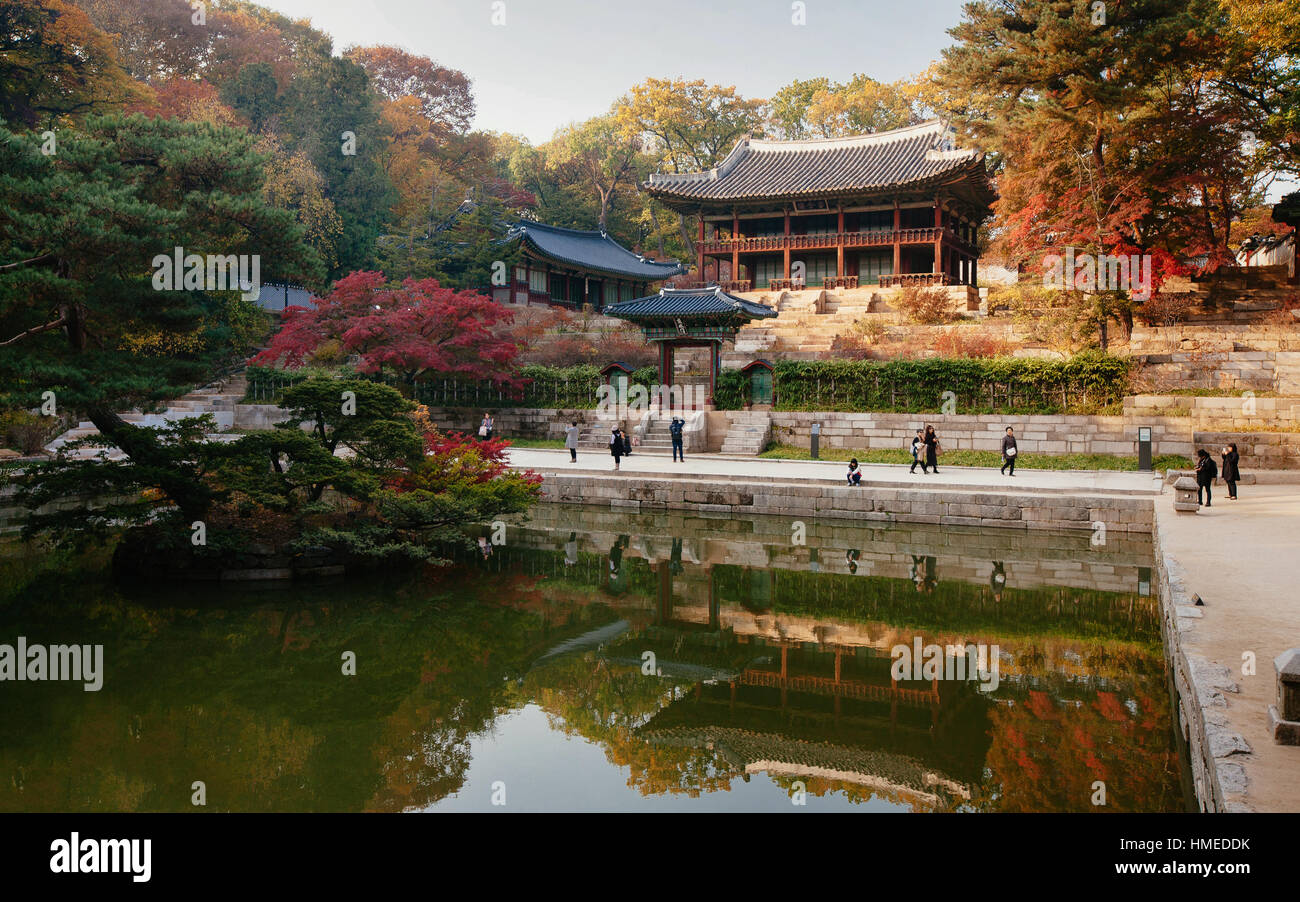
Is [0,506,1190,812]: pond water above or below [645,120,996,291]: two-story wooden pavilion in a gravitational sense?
below

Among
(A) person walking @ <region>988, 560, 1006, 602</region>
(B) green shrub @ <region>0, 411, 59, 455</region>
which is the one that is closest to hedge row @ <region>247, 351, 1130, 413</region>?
(B) green shrub @ <region>0, 411, 59, 455</region>

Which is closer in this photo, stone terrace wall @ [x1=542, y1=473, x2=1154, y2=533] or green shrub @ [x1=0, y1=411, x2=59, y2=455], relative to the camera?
stone terrace wall @ [x1=542, y1=473, x2=1154, y2=533]

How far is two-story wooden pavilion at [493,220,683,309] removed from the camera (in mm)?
39156

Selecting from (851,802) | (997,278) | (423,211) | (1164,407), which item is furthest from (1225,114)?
(423,211)

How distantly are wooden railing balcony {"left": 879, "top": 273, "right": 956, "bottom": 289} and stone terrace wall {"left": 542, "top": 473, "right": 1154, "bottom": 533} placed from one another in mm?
17778

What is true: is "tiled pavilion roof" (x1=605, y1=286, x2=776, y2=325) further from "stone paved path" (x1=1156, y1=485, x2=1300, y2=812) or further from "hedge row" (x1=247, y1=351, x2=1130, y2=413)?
"stone paved path" (x1=1156, y1=485, x2=1300, y2=812)

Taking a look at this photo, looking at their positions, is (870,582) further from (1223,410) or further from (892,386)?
(1223,410)

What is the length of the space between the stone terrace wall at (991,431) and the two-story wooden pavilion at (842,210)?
12410 millimetres

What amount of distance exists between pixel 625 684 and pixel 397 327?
1827 centimetres

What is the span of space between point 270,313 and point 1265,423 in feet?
110

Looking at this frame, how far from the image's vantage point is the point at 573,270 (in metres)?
41.7

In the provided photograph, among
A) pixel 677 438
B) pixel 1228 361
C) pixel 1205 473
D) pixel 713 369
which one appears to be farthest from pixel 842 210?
pixel 1205 473

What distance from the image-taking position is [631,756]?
7.67 m

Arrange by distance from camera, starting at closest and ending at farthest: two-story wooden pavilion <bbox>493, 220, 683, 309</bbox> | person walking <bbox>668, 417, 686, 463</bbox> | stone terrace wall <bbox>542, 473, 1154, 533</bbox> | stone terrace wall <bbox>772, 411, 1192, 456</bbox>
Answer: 1. stone terrace wall <bbox>542, 473, 1154, 533</bbox>
2. stone terrace wall <bbox>772, 411, 1192, 456</bbox>
3. person walking <bbox>668, 417, 686, 463</bbox>
4. two-story wooden pavilion <bbox>493, 220, 683, 309</bbox>
